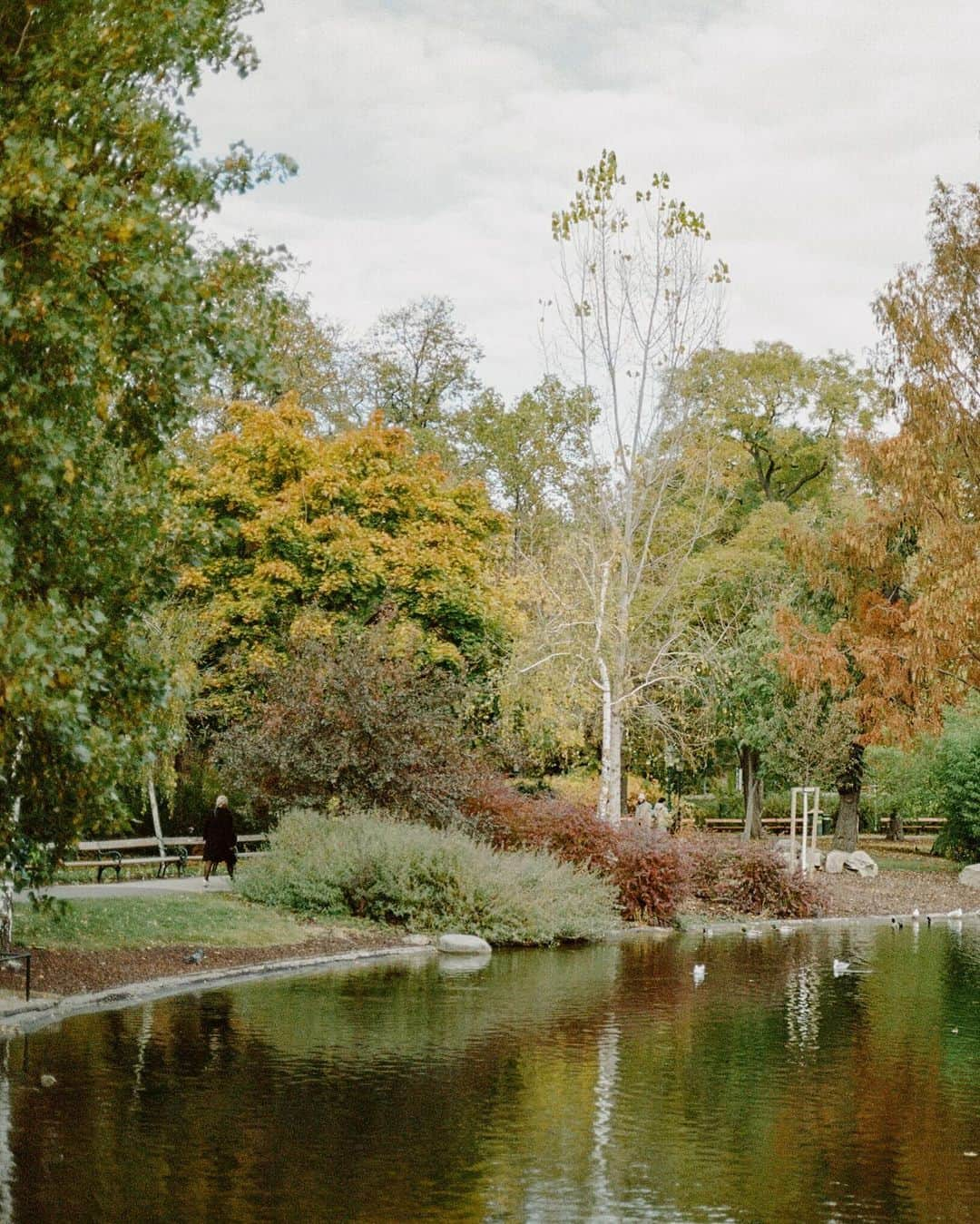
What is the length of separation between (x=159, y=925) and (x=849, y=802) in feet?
81.9

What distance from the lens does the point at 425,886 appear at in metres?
22.8

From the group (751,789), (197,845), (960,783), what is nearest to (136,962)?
(197,845)

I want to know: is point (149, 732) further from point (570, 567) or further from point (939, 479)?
point (570, 567)

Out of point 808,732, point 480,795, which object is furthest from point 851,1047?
point 808,732

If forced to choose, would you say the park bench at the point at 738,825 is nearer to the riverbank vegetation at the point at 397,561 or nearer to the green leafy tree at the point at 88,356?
the riverbank vegetation at the point at 397,561

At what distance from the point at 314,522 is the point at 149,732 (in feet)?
66.7

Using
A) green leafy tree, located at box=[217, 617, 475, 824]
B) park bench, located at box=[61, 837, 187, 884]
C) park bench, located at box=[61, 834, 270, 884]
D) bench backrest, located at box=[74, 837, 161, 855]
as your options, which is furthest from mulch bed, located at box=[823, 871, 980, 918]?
bench backrest, located at box=[74, 837, 161, 855]

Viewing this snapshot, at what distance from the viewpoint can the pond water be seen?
8609 millimetres

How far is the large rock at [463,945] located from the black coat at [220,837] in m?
5.77

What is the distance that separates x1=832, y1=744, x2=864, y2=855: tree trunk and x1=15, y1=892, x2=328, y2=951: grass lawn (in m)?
21.5

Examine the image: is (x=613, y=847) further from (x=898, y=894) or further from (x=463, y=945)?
(x=898, y=894)

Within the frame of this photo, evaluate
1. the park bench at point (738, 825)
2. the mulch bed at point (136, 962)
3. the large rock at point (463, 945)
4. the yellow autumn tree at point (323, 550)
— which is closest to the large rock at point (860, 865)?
the yellow autumn tree at point (323, 550)

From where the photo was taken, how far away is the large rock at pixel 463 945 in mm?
21203

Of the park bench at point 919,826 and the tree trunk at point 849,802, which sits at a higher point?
the tree trunk at point 849,802
